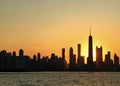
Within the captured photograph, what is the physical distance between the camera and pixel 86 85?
4658 inches

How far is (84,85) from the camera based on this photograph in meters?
118

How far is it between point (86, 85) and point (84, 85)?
20.6 inches
